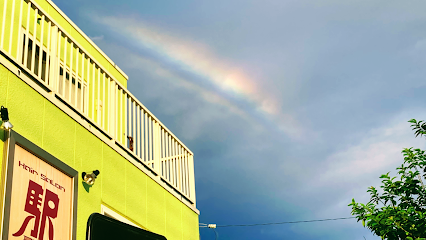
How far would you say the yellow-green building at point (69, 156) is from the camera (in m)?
4.73

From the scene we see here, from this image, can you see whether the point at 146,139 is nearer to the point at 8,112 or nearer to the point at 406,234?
the point at 8,112

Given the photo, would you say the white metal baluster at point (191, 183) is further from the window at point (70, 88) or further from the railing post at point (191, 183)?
the window at point (70, 88)

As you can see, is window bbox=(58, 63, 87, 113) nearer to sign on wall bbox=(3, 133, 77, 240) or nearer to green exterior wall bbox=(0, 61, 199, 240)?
green exterior wall bbox=(0, 61, 199, 240)

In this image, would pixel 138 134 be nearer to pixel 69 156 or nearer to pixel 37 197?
pixel 69 156

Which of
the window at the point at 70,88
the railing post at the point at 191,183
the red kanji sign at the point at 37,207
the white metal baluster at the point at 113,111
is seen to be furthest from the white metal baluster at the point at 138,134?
the red kanji sign at the point at 37,207

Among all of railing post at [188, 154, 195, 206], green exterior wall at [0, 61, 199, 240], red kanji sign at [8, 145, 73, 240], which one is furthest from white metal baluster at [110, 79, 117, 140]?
railing post at [188, 154, 195, 206]

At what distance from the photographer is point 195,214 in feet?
31.8

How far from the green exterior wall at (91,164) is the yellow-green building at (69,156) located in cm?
1

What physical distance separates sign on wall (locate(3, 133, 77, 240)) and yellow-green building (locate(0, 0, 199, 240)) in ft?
0.03

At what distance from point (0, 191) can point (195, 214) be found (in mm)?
5778

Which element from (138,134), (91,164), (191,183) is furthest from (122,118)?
(191,183)

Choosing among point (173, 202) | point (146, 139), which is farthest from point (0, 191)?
point (173, 202)

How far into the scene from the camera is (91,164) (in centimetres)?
627

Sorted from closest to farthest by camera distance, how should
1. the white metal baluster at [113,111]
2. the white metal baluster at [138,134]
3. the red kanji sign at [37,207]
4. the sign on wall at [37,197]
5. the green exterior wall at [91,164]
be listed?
the sign on wall at [37,197] → the red kanji sign at [37,207] → the green exterior wall at [91,164] → the white metal baluster at [113,111] → the white metal baluster at [138,134]
